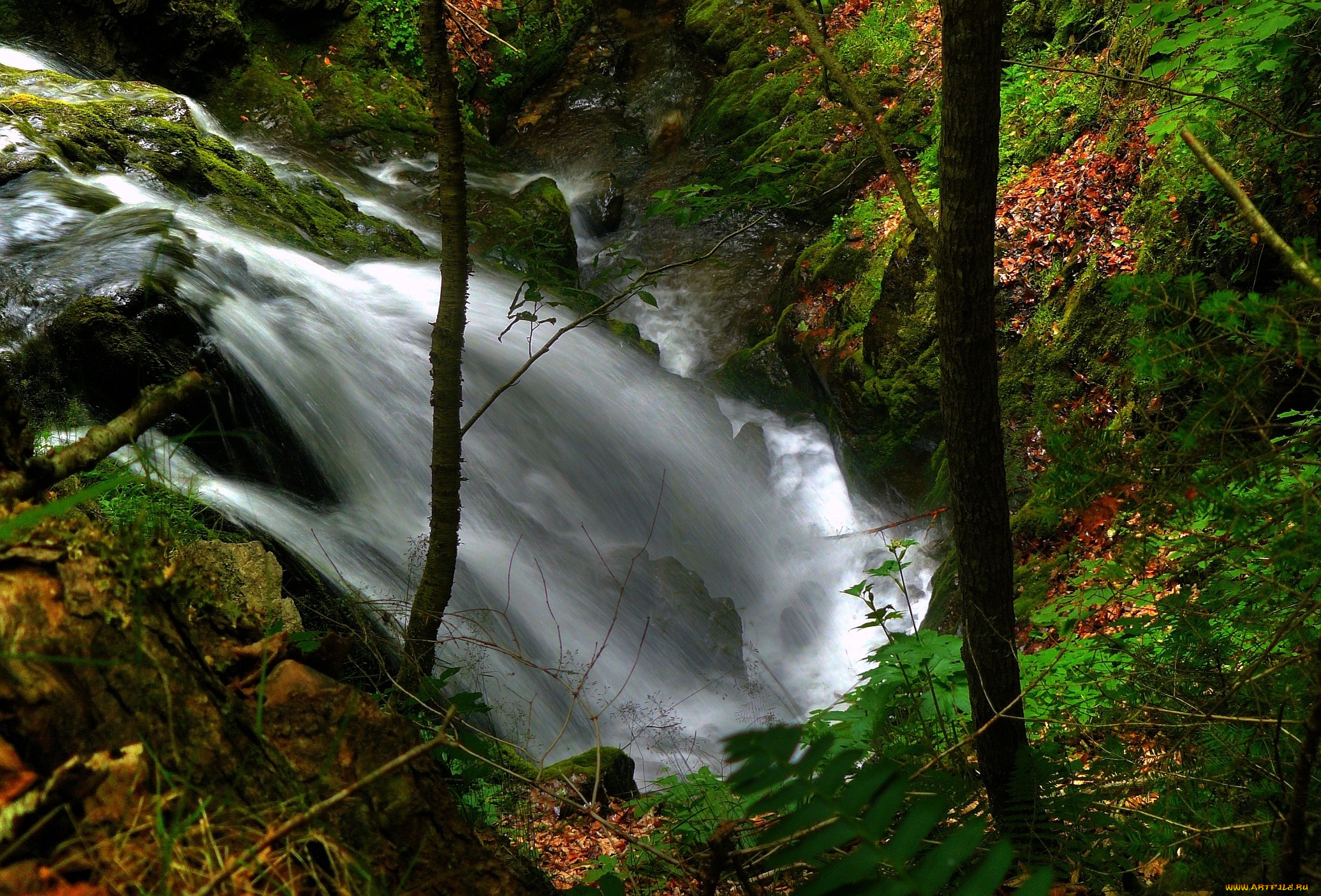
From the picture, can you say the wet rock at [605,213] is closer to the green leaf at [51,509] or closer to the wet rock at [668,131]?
the wet rock at [668,131]

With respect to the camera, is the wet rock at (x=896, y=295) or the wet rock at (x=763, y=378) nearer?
the wet rock at (x=896, y=295)

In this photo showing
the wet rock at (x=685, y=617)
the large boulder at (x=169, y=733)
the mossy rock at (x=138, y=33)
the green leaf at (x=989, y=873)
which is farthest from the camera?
the mossy rock at (x=138, y=33)

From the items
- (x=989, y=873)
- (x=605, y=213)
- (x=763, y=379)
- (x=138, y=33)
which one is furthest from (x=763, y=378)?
(x=138, y=33)

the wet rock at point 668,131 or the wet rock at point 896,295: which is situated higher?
the wet rock at point 668,131

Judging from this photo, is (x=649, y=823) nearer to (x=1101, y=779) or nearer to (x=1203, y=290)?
(x=1101, y=779)

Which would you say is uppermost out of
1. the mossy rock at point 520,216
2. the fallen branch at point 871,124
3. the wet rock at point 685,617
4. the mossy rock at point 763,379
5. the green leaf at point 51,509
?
the fallen branch at point 871,124

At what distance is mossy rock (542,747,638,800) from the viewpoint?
12.2 feet

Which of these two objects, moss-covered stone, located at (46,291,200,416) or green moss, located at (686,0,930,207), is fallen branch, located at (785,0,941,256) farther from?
green moss, located at (686,0,930,207)

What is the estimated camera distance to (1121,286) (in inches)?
61.9

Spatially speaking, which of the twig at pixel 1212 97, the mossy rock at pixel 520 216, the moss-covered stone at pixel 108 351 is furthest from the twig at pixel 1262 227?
the mossy rock at pixel 520 216

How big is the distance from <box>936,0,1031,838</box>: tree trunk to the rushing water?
234 cm

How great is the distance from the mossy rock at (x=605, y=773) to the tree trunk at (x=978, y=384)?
6.07ft

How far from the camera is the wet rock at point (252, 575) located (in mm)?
2783

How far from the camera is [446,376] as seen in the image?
311cm
